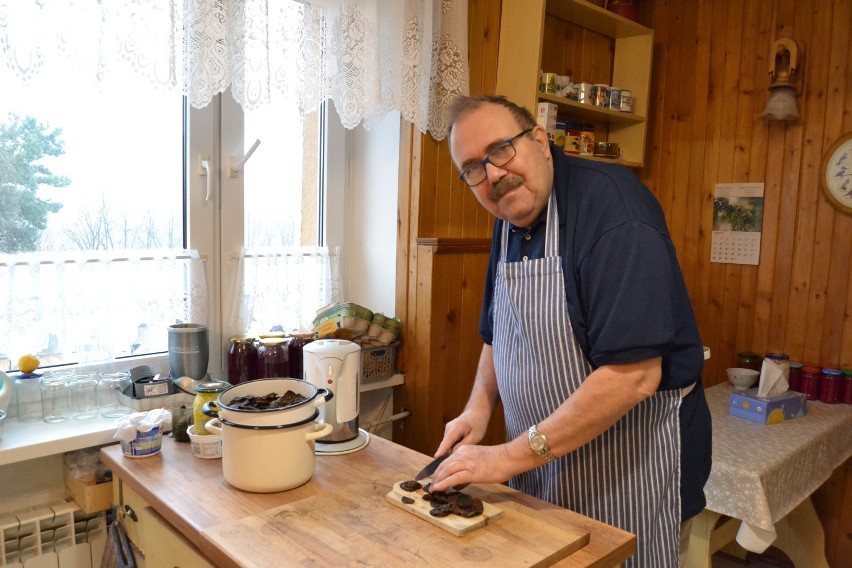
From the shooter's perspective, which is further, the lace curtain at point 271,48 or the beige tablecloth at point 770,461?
the beige tablecloth at point 770,461

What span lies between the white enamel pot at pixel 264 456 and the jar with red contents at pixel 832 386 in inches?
79.7

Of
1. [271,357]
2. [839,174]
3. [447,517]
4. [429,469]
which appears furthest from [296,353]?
[839,174]

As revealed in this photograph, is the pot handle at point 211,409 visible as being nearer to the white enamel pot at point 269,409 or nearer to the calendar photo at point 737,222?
the white enamel pot at point 269,409

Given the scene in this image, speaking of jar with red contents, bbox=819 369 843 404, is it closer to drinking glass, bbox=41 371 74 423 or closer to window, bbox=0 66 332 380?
window, bbox=0 66 332 380

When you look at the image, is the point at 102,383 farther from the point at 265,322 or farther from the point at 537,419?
the point at 537,419

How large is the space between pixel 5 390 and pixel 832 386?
260 cm

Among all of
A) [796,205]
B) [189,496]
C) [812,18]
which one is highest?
[812,18]

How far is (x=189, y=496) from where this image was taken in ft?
4.05

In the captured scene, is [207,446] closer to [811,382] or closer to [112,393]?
[112,393]

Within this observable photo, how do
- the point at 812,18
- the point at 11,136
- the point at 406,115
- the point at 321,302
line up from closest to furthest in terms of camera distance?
the point at 11,136
the point at 406,115
the point at 321,302
the point at 812,18

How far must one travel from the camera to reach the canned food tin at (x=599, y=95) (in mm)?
2588

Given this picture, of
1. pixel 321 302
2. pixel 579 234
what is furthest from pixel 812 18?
pixel 321 302

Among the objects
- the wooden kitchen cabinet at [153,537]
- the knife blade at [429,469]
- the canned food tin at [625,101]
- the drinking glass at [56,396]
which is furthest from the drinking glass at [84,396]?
the canned food tin at [625,101]

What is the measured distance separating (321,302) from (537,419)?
113 cm
